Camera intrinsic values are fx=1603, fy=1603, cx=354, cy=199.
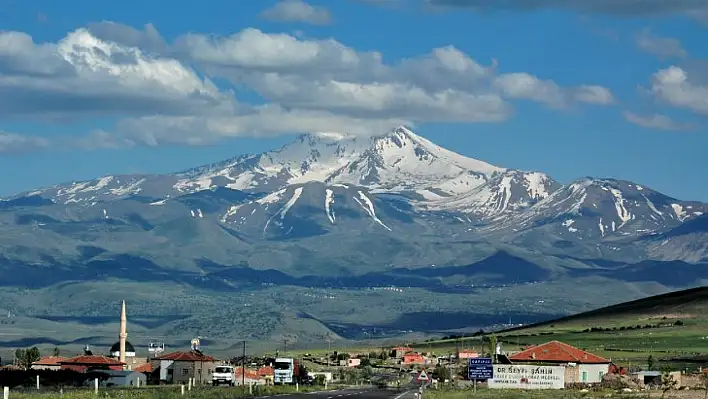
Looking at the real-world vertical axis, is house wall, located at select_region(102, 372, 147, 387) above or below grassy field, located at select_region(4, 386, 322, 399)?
above

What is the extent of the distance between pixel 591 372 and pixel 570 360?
1.99 metres

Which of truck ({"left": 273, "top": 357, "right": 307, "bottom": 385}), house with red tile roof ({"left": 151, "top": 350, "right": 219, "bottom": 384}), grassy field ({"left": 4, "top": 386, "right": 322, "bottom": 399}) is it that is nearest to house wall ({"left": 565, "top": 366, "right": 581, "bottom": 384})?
truck ({"left": 273, "top": 357, "right": 307, "bottom": 385})

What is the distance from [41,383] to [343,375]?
59.8 meters

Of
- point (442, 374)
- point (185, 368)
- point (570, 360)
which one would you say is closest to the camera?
point (570, 360)

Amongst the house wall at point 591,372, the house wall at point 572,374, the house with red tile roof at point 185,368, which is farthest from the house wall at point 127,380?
the house wall at point 591,372

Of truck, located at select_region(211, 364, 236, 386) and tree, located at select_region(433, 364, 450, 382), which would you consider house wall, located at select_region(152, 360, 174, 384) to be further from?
tree, located at select_region(433, 364, 450, 382)

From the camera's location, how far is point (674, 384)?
10919cm

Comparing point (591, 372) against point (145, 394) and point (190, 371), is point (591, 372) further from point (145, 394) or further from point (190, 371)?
point (145, 394)

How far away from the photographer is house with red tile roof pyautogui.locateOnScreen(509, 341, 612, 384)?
429ft

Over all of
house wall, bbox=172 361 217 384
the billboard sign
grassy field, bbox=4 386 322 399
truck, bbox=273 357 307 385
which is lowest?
grassy field, bbox=4 386 322 399

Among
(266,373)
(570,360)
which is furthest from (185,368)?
(570,360)

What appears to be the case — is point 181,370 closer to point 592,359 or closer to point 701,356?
point 592,359

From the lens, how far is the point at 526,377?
117m

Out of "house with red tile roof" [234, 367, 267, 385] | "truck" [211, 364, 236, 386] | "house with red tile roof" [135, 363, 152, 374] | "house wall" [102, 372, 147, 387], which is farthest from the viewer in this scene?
"house with red tile roof" [135, 363, 152, 374]
